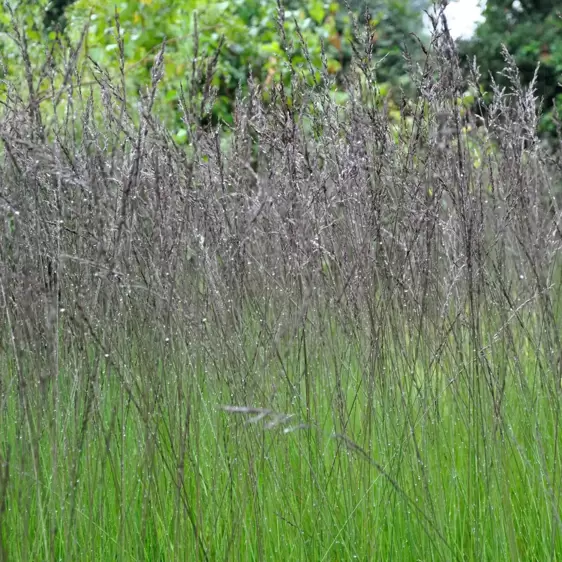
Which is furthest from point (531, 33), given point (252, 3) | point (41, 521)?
point (41, 521)

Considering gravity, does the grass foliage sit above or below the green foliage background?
below

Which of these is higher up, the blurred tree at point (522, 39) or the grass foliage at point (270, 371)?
the blurred tree at point (522, 39)

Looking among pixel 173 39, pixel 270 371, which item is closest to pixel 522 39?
pixel 173 39

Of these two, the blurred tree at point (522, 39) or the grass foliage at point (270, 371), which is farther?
the blurred tree at point (522, 39)

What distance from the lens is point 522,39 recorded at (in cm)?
1424

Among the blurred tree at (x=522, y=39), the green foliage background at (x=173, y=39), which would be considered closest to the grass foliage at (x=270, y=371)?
the green foliage background at (x=173, y=39)

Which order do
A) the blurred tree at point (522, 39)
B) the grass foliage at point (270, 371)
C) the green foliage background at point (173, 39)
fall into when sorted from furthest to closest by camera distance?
the blurred tree at point (522, 39) → the green foliage background at point (173, 39) → the grass foliage at point (270, 371)

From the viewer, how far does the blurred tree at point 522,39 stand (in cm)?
1339

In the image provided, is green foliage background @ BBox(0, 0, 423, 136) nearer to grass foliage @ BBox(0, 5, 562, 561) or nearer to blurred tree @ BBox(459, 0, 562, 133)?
grass foliage @ BBox(0, 5, 562, 561)

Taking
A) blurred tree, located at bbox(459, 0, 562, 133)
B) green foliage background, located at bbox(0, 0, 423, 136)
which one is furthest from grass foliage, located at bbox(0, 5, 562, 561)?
blurred tree, located at bbox(459, 0, 562, 133)

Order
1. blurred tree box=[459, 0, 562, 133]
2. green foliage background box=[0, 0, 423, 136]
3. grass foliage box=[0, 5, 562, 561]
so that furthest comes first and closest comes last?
1. blurred tree box=[459, 0, 562, 133]
2. green foliage background box=[0, 0, 423, 136]
3. grass foliage box=[0, 5, 562, 561]

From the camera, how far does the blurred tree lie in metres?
13.4

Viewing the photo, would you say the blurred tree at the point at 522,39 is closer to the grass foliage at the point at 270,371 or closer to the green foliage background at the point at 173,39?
the green foliage background at the point at 173,39

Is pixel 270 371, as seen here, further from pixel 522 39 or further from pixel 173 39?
pixel 522 39
